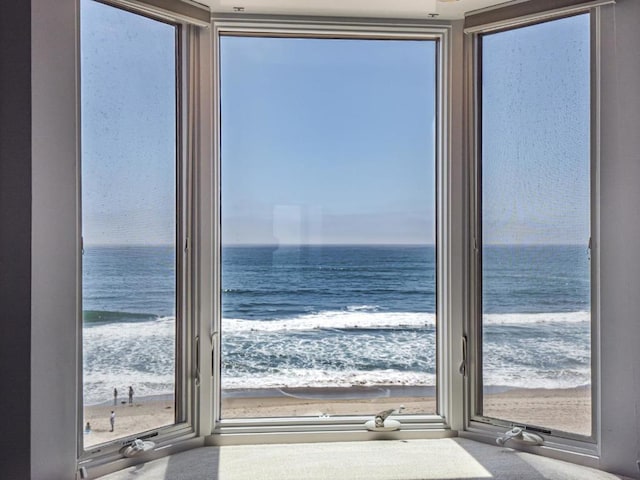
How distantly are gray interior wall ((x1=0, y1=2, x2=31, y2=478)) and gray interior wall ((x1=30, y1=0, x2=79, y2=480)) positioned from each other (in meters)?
0.02

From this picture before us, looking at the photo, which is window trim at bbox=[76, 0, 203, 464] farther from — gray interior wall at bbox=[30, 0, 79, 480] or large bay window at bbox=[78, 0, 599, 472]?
gray interior wall at bbox=[30, 0, 79, 480]

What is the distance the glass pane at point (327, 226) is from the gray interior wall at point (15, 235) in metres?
0.78

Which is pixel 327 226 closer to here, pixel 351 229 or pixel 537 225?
pixel 351 229

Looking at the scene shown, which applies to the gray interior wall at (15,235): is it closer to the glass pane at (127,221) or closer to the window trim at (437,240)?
the glass pane at (127,221)

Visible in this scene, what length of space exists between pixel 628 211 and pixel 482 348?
715 millimetres

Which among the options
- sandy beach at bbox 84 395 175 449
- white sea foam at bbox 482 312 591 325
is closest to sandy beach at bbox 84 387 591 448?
sandy beach at bbox 84 395 175 449

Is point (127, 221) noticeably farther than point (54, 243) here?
Yes

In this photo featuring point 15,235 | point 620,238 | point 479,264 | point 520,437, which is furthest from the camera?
point 479,264

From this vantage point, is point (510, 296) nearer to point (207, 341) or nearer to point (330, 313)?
point (330, 313)

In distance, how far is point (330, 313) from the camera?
2412 millimetres

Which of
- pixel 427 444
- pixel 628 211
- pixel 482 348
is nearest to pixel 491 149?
pixel 628 211

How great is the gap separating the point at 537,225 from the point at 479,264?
265 millimetres

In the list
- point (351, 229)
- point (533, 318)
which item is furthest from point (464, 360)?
point (351, 229)

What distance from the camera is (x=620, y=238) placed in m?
2.00
